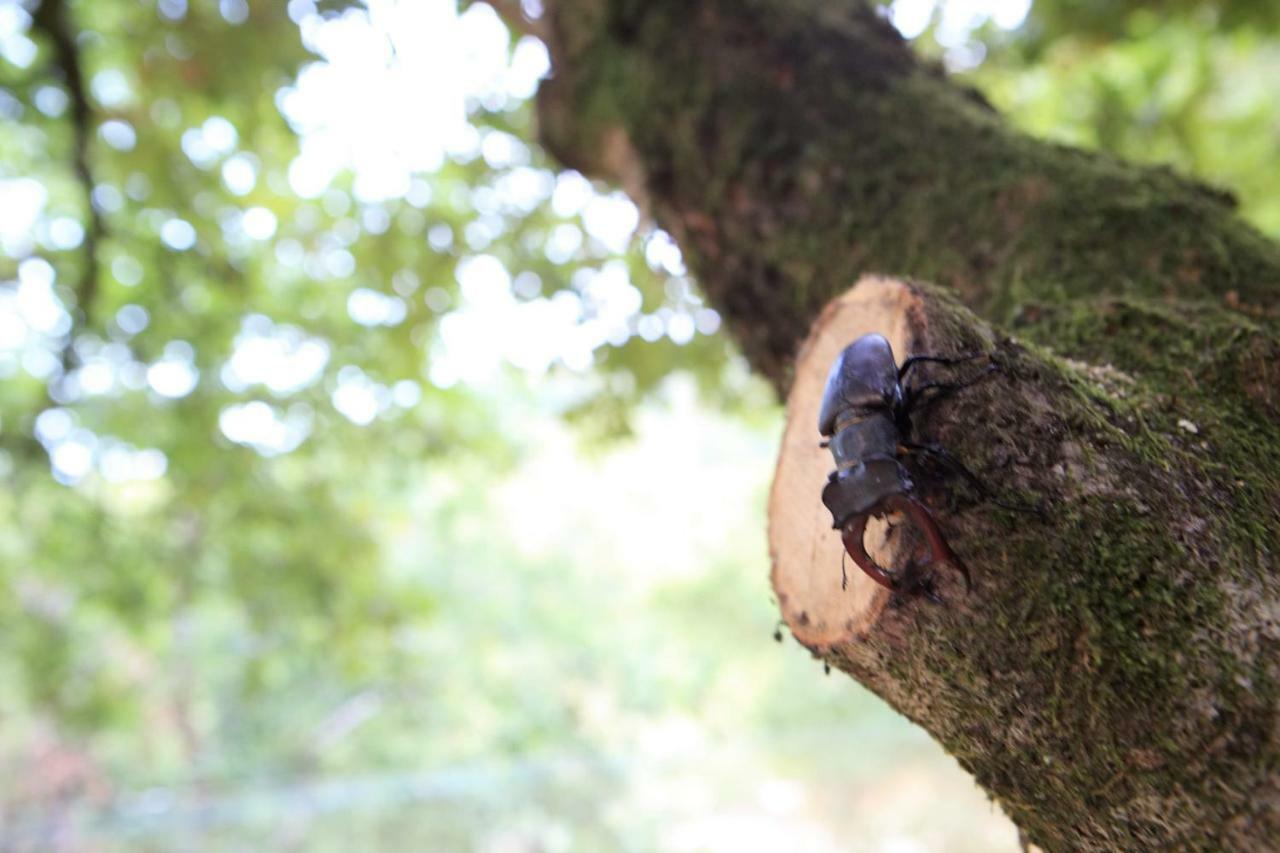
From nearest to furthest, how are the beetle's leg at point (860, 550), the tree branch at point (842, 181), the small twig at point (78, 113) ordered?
1. the beetle's leg at point (860, 550)
2. the tree branch at point (842, 181)
3. the small twig at point (78, 113)

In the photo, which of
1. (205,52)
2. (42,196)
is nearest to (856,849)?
(205,52)

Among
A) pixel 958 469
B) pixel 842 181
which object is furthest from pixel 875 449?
pixel 842 181

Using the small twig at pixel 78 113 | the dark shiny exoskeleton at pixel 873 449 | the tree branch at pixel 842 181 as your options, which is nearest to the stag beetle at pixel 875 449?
the dark shiny exoskeleton at pixel 873 449

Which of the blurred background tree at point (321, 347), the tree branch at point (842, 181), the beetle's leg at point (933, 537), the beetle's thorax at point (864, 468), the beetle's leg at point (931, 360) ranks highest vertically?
the blurred background tree at point (321, 347)

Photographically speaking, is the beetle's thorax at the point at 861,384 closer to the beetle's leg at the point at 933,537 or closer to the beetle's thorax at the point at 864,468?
the beetle's thorax at the point at 864,468

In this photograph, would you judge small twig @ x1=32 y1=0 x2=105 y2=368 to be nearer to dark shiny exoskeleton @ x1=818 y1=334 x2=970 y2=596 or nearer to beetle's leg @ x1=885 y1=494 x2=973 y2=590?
dark shiny exoskeleton @ x1=818 y1=334 x2=970 y2=596

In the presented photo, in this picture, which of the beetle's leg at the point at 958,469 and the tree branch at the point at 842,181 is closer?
the beetle's leg at the point at 958,469

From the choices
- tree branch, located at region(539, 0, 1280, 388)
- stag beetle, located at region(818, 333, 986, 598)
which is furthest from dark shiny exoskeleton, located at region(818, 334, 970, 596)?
tree branch, located at region(539, 0, 1280, 388)
